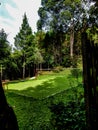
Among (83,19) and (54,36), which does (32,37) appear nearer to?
(54,36)

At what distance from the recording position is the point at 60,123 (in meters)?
3.99

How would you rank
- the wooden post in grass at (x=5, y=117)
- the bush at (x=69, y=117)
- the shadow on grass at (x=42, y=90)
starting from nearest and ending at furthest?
the wooden post in grass at (x=5, y=117) → the bush at (x=69, y=117) → the shadow on grass at (x=42, y=90)

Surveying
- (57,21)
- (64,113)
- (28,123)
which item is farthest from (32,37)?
(64,113)

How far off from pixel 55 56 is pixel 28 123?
41.4m

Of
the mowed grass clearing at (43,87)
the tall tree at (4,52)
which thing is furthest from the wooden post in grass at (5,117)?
the tall tree at (4,52)

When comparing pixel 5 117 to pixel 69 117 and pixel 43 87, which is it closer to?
pixel 69 117

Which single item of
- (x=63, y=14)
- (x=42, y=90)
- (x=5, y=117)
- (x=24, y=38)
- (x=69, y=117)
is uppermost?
(x=63, y=14)

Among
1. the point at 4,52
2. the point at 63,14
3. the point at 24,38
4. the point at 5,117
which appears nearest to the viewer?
the point at 5,117

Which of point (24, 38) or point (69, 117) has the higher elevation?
point (24, 38)

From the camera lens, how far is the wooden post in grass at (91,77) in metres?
2.40

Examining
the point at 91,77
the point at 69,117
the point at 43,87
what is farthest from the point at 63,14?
the point at 91,77

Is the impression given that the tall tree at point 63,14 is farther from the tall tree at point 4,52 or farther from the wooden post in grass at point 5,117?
the wooden post in grass at point 5,117

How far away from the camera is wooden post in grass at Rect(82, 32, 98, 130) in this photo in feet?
7.86

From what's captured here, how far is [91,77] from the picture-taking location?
2434 mm
